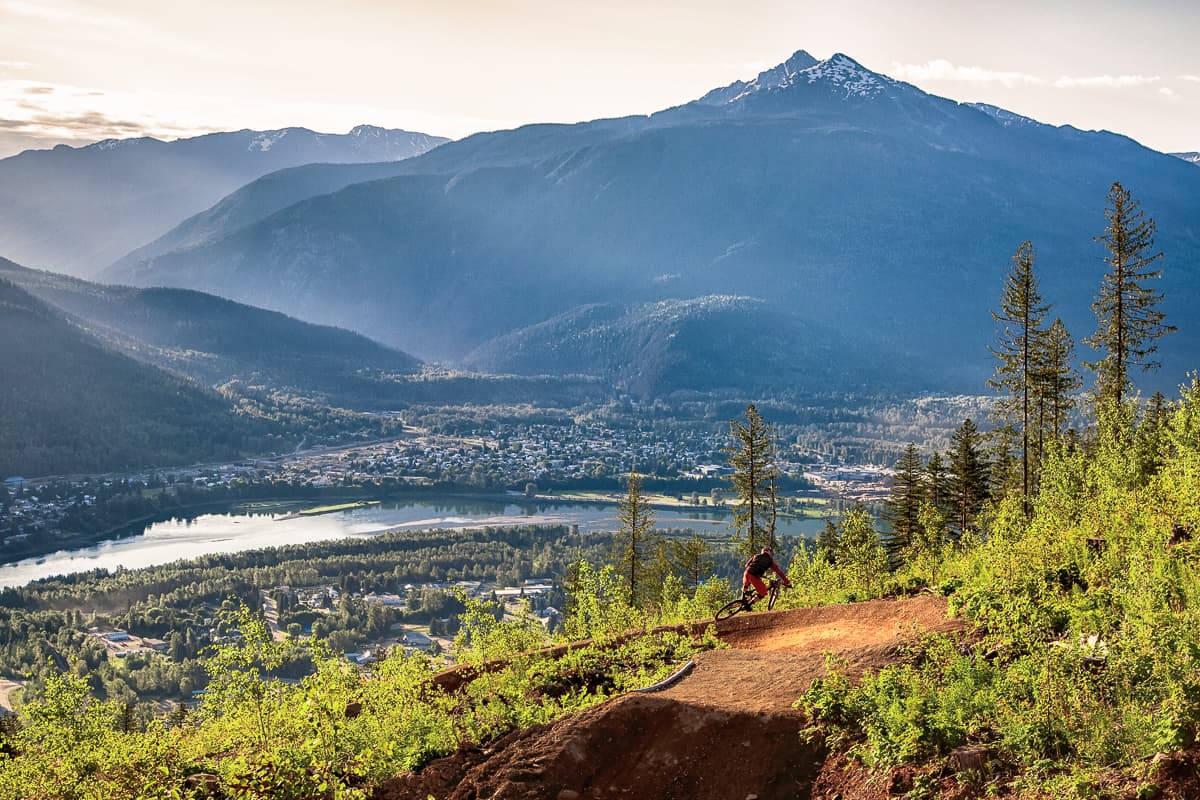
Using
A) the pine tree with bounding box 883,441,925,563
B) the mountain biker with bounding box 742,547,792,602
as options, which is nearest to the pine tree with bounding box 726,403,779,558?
the pine tree with bounding box 883,441,925,563

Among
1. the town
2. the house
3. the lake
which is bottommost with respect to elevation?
the lake

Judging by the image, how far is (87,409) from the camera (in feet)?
480

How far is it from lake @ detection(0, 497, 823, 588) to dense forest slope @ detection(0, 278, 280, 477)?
28.9 m

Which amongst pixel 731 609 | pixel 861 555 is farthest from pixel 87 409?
pixel 731 609

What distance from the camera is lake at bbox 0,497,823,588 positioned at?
307 ft

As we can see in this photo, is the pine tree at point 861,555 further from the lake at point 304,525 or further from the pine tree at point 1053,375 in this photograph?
the lake at point 304,525

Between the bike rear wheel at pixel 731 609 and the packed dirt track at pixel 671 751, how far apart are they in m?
5.60

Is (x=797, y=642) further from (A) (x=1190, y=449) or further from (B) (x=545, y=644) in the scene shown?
(A) (x=1190, y=449)

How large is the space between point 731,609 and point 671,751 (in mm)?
8882

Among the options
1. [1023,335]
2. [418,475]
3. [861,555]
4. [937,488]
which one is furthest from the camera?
[418,475]

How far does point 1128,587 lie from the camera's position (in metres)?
14.0

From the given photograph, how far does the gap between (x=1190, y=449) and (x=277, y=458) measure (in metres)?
150

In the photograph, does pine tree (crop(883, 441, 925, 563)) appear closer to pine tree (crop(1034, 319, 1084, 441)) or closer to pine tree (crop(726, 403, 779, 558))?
pine tree (crop(1034, 319, 1084, 441))

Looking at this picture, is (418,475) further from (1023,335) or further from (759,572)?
(759,572)
